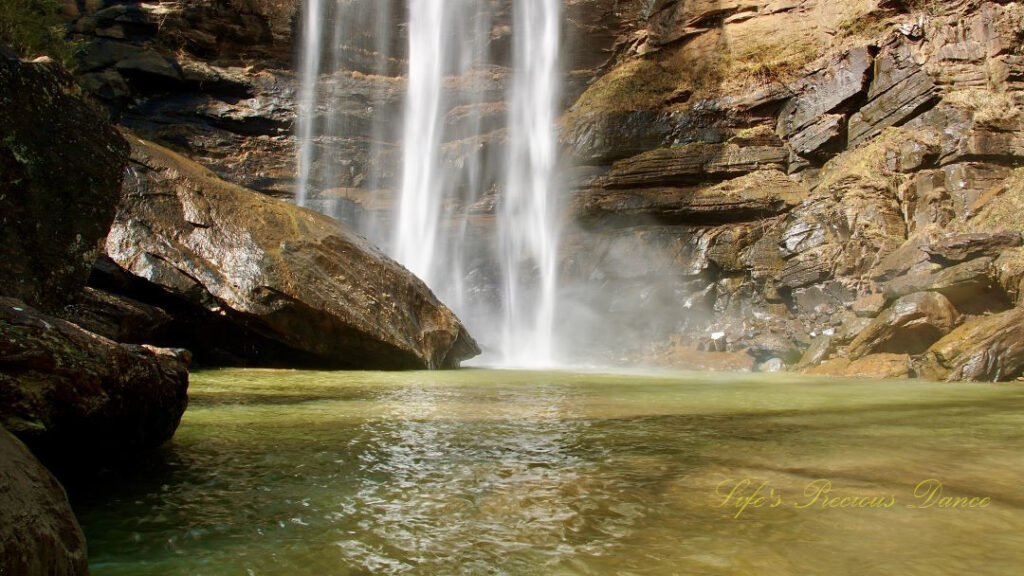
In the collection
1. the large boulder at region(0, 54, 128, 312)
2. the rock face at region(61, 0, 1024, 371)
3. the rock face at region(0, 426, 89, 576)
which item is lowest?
the rock face at region(0, 426, 89, 576)

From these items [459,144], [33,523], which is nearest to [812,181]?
[459,144]

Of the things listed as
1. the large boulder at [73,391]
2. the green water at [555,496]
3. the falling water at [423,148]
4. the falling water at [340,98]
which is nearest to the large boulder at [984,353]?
the green water at [555,496]

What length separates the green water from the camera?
1833 millimetres

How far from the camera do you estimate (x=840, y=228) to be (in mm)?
16953

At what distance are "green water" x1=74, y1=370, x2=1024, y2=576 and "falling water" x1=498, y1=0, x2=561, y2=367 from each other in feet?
39.0

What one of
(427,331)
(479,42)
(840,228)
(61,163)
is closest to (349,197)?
(479,42)

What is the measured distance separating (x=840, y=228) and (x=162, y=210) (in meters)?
16.3

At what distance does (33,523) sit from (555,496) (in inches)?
66.3

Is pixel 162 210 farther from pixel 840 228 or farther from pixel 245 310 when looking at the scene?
pixel 840 228

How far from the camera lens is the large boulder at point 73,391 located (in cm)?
252

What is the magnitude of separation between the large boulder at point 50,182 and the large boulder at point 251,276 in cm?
461

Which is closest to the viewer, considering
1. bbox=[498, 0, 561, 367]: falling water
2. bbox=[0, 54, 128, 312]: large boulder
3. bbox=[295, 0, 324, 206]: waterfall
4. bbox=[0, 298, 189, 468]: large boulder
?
bbox=[0, 298, 189, 468]: large boulder

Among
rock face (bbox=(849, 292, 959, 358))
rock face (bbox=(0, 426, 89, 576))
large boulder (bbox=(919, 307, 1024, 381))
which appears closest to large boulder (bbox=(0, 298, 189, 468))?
rock face (bbox=(0, 426, 89, 576))

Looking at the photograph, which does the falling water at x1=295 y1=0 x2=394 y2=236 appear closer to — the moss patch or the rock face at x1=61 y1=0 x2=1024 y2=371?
the rock face at x1=61 y1=0 x2=1024 y2=371
